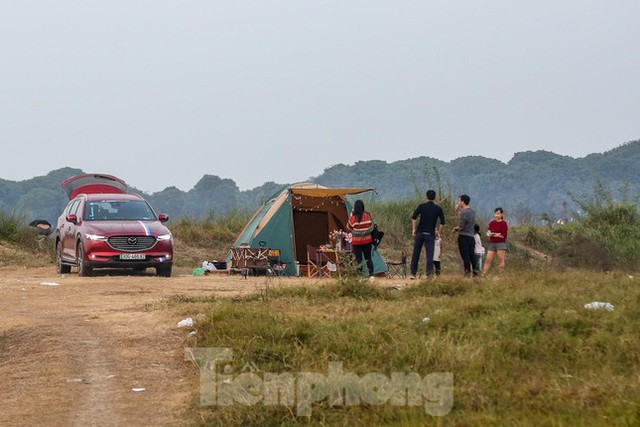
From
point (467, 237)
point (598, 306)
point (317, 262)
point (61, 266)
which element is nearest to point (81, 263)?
point (61, 266)

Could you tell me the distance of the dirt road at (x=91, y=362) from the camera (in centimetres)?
749

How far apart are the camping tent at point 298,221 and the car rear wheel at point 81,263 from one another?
4.33m

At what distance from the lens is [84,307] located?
42.5 feet

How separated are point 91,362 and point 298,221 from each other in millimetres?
14624

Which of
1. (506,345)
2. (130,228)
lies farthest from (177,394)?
(130,228)

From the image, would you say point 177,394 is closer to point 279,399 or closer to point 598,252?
point 279,399

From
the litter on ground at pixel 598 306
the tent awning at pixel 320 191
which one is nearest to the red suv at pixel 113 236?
the tent awning at pixel 320 191

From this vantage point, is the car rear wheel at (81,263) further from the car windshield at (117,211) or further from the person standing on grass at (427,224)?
the person standing on grass at (427,224)

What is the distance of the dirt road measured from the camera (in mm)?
7488

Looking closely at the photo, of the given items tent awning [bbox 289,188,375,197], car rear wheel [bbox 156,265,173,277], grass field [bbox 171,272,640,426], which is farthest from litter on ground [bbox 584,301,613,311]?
tent awning [bbox 289,188,375,197]

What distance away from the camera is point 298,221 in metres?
23.6

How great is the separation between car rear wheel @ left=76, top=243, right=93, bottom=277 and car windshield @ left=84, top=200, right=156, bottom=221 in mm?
684

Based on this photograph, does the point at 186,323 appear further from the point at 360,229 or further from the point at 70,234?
the point at 70,234

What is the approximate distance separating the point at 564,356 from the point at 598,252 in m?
17.3
